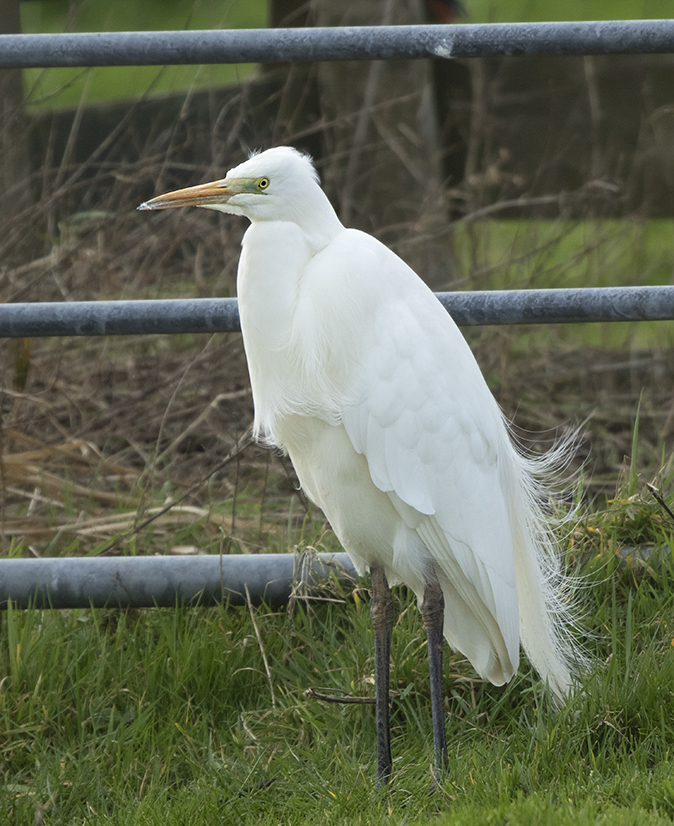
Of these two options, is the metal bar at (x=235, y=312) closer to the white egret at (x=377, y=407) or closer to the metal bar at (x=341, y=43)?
the white egret at (x=377, y=407)

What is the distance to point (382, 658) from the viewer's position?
82.8 inches

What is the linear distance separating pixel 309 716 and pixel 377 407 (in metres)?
0.83

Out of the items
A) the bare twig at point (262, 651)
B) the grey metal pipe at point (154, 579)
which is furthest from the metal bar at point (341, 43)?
the bare twig at point (262, 651)

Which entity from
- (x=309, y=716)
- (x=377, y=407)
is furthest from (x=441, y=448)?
(x=309, y=716)

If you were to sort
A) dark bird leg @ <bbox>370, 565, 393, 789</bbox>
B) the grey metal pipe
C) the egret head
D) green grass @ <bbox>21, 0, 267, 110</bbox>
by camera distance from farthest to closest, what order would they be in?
green grass @ <bbox>21, 0, 267, 110</bbox> → the grey metal pipe → dark bird leg @ <bbox>370, 565, 393, 789</bbox> → the egret head

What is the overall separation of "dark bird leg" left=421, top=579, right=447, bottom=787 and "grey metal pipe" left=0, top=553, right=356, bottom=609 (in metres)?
0.34

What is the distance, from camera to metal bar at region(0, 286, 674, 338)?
2.04 m

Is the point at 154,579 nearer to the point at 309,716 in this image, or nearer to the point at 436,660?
the point at 309,716

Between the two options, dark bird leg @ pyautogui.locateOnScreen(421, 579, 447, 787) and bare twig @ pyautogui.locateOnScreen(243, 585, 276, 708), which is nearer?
dark bird leg @ pyautogui.locateOnScreen(421, 579, 447, 787)

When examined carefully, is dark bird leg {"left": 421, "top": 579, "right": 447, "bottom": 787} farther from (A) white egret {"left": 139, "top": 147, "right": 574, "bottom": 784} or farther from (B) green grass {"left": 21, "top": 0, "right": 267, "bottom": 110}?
(B) green grass {"left": 21, "top": 0, "right": 267, "bottom": 110}

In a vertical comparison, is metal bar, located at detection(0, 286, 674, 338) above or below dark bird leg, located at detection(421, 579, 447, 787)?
above

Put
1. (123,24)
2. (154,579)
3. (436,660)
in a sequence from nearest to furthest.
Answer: (436,660)
(154,579)
(123,24)

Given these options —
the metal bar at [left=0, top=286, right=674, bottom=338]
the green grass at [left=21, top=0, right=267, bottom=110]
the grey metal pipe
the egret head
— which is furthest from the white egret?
the green grass at [left=21, top=0, right=267, bottom=110]

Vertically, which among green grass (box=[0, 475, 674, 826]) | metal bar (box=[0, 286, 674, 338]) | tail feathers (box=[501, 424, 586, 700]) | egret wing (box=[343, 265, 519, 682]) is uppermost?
metal bar (box=[0, 286, 674, 338])
